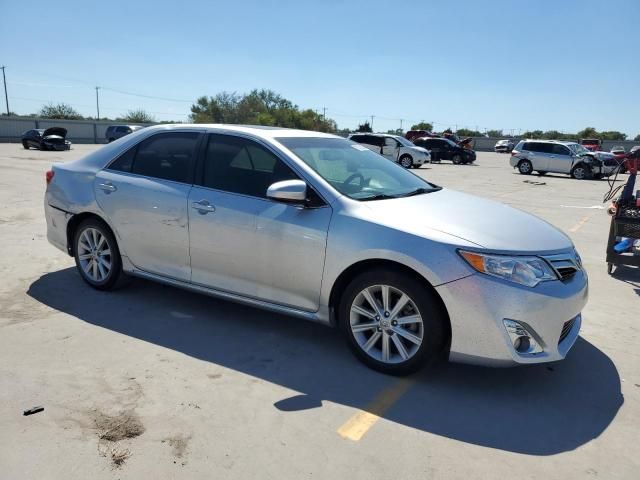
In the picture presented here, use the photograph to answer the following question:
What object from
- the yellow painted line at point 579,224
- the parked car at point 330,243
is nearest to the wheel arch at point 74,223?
the parked car at point 330,243

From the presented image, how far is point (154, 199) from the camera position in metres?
4.45

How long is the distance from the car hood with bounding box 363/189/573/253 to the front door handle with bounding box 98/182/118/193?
246 cm

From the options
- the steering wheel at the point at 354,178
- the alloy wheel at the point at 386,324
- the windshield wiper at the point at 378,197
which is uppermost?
the steering wheel at the point at 354,178

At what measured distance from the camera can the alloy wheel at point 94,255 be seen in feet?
16.1

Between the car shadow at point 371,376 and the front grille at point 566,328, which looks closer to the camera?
the car shadow at point 371,376

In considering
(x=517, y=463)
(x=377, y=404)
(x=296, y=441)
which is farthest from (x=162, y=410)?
(x=517, y=463)

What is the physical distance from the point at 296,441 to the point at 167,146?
9.69ft

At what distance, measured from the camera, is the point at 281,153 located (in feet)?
13.2

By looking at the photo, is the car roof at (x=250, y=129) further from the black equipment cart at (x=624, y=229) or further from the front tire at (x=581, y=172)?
the front tire at (x=581, y=172)

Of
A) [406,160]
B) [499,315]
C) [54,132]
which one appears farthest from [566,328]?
[54,132]

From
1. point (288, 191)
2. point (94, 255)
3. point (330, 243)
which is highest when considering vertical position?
point (288, 191)

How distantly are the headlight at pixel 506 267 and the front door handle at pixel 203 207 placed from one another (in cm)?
202

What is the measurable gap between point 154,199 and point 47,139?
27.7 m

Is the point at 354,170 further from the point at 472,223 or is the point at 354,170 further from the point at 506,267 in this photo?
the point at 506,267
